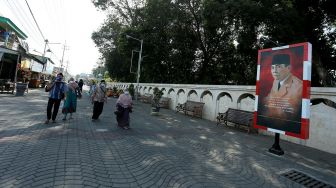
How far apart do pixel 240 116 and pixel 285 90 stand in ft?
16.2

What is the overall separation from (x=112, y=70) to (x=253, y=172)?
42.3m

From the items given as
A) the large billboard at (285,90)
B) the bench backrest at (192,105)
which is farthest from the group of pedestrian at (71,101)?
the bench backrest at (192,105)

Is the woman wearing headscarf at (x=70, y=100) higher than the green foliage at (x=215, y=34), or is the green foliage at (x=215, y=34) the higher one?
the green foliage at (x=215, y=34)

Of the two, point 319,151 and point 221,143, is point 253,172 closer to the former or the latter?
point 221,143

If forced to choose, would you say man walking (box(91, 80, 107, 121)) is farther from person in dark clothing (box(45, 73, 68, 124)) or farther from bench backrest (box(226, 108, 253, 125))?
bench backrest (box(226, 108, 253, 125))

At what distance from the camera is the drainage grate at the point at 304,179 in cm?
530

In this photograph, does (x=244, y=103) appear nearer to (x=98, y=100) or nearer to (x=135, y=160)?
(x=98, y=100)

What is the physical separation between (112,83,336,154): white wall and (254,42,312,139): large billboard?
261 centimetres

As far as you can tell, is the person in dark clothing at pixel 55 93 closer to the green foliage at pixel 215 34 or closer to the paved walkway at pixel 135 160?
the paved walkway at pixel 135 160

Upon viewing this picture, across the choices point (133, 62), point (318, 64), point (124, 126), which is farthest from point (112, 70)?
point (124, 126)

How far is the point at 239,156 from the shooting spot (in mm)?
7047

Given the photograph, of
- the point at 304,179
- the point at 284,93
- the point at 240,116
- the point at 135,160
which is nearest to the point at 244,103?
the point at 240,116

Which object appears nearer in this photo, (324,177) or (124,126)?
(324,177)

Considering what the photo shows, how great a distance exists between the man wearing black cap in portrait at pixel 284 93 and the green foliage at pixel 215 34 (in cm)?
1330
